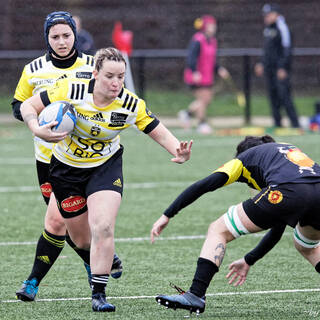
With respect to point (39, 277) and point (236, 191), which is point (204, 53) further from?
point (39, 277)

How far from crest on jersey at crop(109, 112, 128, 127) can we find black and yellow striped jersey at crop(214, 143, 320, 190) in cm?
75

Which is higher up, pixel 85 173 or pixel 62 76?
pixel 62 76

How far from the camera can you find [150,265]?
7176mm

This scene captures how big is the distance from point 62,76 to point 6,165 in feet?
25.1

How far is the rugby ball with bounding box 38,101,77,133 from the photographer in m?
5.52

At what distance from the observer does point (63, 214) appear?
5.93 meters

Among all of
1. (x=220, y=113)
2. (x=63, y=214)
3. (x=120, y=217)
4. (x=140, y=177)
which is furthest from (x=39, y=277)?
(x=220, y=113)

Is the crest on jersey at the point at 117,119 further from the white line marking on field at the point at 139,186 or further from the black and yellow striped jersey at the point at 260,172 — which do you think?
the white line marking on field at the point at 139,186

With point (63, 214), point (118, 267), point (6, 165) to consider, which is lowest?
point (6, 165)

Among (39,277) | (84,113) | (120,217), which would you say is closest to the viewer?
(84,113)

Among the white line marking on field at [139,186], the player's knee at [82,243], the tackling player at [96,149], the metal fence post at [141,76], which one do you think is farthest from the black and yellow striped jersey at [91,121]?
Result: the metal fence post at [141,76]

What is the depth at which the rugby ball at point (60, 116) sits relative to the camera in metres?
5.52

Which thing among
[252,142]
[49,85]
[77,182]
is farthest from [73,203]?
[252,142]

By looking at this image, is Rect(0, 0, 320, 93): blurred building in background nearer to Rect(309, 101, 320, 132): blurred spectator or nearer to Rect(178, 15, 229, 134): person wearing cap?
Rect(178, 15, 229, 134): person wearing cap
